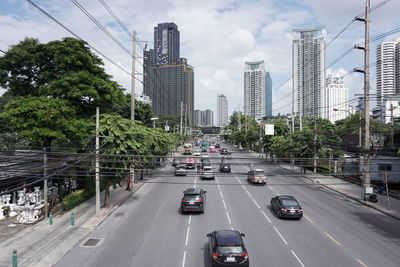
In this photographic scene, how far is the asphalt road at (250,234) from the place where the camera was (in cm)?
1478

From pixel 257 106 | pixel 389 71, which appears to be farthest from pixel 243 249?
pixel 389 71

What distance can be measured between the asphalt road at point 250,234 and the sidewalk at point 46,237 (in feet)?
2.14

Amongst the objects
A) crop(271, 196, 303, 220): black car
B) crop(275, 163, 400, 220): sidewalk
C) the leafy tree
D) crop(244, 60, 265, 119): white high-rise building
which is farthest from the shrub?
crop(244, 60, 265, 119): white high-rise building

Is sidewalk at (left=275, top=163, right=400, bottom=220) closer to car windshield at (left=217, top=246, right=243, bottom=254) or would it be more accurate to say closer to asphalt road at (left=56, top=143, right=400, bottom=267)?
asphalt road at (left=56, top=143, right=400, bottom=267)

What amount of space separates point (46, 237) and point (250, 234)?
11562mm

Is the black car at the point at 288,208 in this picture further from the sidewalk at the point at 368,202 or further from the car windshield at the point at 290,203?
the sidewalk at the point at 368,202

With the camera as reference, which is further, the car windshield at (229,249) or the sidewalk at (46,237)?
the sidewalk at (46,237)

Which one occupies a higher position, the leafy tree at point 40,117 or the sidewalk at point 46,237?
the leafy tree at point 40,117

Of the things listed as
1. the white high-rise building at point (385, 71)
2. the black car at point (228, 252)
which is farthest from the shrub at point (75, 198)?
the white high-rise building at point (385, 71)

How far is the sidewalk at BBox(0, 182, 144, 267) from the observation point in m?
15.2

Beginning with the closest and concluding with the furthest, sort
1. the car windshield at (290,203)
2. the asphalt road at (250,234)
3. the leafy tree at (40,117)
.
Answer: the asphalt road at (250,234) → the car windshield at (290,203) → the leafy tree at (40,117)

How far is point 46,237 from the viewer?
1816 centimetres

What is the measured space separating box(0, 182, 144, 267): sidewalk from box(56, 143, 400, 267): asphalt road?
65 cm

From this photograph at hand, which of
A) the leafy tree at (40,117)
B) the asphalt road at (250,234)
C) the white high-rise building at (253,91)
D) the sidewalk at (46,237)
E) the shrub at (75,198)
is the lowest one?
the sidewalk at (46,237)
